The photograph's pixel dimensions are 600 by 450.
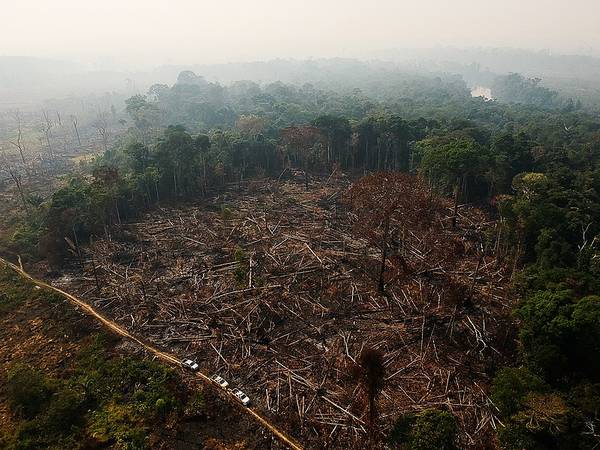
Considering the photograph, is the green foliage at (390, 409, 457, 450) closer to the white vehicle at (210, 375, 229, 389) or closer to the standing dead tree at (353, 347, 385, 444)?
the standing dead tree at (353, 347, 385, 444)

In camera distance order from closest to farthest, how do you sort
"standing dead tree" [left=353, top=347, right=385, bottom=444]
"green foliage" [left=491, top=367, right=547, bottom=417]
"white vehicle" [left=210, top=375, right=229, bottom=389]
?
1. "green foliage" [left=491, top=367, right=547, bottom=417]
2. "standing dead tree" [left=353, top=347, right=385, bottom=444]
3. "white vehicle" [left=210, top=375, right=229, bottom=389]

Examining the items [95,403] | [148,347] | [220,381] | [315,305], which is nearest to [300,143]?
[315,305]

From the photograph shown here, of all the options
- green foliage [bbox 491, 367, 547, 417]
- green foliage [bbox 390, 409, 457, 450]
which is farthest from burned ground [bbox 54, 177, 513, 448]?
green foliage [bbox 491, 367, 547, 417]

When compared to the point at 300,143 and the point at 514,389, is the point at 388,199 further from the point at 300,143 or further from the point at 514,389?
the point at 300,143

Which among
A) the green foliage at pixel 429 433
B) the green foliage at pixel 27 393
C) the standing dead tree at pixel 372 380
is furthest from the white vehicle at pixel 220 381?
the green foliage at pixel 429 433

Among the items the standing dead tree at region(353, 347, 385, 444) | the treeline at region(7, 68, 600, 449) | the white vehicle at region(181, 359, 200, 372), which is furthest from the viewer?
the white vehicle at region(181, 359, 200, 372)

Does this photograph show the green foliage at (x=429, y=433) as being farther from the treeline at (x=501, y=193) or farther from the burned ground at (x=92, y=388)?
the burned ground at (x=92, y=388)

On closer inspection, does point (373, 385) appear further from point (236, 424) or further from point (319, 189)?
point (319, 189)
